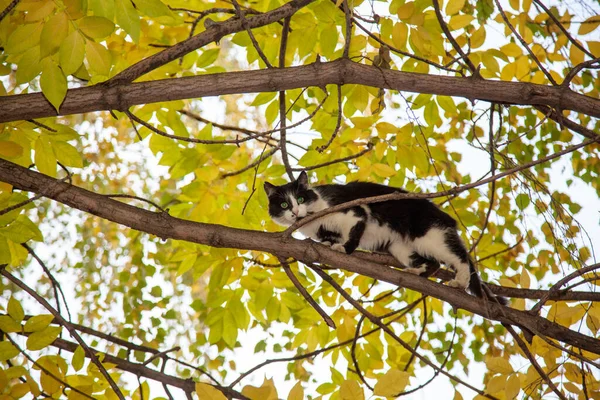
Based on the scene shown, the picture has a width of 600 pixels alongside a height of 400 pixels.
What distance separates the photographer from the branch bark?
257 centimetres

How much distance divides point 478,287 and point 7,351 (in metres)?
2.71

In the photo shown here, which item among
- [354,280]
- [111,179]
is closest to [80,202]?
[354,280]

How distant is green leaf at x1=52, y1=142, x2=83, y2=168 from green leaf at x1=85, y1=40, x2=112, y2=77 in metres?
0.76

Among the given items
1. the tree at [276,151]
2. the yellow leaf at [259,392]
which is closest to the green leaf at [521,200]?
the tree at [276,151]

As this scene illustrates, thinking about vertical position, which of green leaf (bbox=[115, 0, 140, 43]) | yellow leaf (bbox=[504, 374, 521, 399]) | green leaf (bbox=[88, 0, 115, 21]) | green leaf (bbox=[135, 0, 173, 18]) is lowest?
yellow leaf (bbox=[504, 374, 521, 399])

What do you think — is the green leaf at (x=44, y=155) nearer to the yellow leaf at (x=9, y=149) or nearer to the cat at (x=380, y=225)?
the yellow leaf at (x=9, y=149)

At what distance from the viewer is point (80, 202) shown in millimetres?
2609

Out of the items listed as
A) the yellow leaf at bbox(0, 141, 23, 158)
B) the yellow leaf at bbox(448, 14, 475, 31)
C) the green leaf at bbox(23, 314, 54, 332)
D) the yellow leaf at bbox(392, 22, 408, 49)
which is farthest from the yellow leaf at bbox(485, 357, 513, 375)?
the yellow leaf at bbox(0, 141, 23, 158)

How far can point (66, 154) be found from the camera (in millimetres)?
2723

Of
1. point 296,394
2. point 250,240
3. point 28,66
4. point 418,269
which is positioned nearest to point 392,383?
point 296,394

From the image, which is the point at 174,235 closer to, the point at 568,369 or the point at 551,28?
the point at 568,369

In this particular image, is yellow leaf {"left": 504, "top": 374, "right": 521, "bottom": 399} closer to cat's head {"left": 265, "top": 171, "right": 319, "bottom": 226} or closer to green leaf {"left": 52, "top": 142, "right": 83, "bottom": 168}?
cat's head {"left": 265, "top": 171, "right": 319, "bottom": 226}

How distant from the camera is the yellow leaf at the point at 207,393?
2.03m

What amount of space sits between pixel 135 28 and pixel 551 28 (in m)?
3.53
